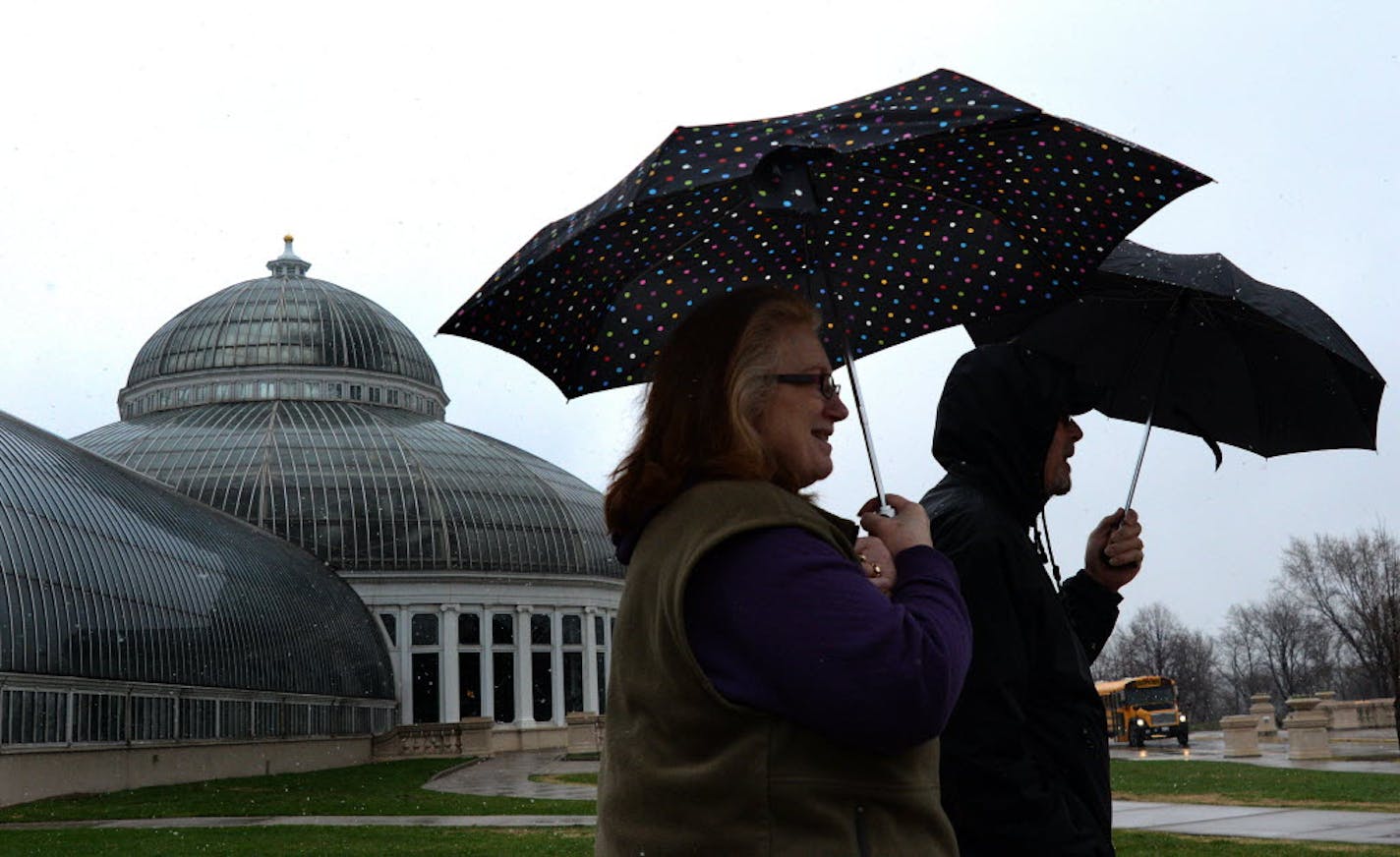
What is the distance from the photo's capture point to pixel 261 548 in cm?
4934

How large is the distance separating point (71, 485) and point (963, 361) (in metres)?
34.3

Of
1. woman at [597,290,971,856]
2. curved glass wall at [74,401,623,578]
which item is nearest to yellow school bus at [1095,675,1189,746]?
curved glass wall at [74,401,623,578]

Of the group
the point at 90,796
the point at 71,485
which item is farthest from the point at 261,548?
the point at 90,796

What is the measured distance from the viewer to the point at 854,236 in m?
5.07

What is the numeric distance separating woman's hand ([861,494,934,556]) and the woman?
11 centimetres

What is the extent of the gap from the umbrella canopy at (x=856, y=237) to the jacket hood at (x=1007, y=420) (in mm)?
413

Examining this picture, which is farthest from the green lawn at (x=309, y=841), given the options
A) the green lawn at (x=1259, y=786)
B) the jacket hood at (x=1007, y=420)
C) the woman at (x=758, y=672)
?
the woman at (x=758, y=672)

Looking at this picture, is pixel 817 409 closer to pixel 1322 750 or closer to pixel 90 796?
pixel 90 796

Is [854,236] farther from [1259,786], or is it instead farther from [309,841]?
[1259,786]

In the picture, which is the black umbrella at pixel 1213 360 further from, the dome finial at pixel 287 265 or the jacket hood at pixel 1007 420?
the dome finial at pixel 287 265

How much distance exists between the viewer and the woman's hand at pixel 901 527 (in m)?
3.27

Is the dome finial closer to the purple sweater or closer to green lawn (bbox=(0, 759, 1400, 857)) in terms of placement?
green lawn (bbox=(0, 759, 1400, 857))

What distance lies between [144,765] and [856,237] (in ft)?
109

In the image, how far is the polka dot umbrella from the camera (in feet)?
13.9
